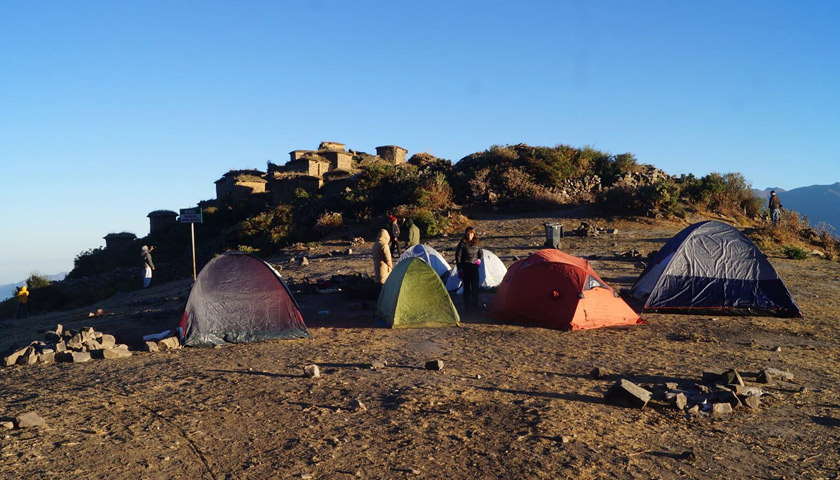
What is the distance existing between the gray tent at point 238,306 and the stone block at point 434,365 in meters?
3.04

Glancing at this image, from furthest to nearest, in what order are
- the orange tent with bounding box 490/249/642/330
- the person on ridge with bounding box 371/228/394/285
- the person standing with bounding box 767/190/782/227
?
the person standing with bounding box 767/190/782/227 < the person on ridge with bounding box 371/228/394/285 < the orange tent with bounding box 490/249/642/330

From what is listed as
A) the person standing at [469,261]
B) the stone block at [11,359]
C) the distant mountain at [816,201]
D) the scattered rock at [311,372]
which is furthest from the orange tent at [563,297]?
the distant mountain at [816,201]

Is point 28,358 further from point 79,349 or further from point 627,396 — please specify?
point 627,396

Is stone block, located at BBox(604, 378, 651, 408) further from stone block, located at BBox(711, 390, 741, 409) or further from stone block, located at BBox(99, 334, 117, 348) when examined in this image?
stone block, located at BBox(99, 334, 117, 348)

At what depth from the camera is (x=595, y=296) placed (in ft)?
33.6

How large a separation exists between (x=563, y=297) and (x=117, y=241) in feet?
142

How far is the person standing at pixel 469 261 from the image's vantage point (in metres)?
11.7

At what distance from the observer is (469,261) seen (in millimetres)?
11672

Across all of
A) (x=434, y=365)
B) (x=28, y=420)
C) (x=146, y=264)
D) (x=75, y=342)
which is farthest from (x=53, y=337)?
(x=146, y=264)

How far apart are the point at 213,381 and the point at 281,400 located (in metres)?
1.39

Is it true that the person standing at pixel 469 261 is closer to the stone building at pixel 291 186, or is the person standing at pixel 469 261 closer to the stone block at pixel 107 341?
the stone block at pixel 107 341

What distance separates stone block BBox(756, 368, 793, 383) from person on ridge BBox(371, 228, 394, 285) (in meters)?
7.59

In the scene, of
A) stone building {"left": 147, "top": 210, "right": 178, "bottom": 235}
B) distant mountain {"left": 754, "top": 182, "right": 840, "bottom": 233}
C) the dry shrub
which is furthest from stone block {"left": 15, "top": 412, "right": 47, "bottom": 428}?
distant mountain {"left": 754, "top": 182, "right": 840, "bottom": 233}

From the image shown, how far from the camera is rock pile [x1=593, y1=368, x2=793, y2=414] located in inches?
234
